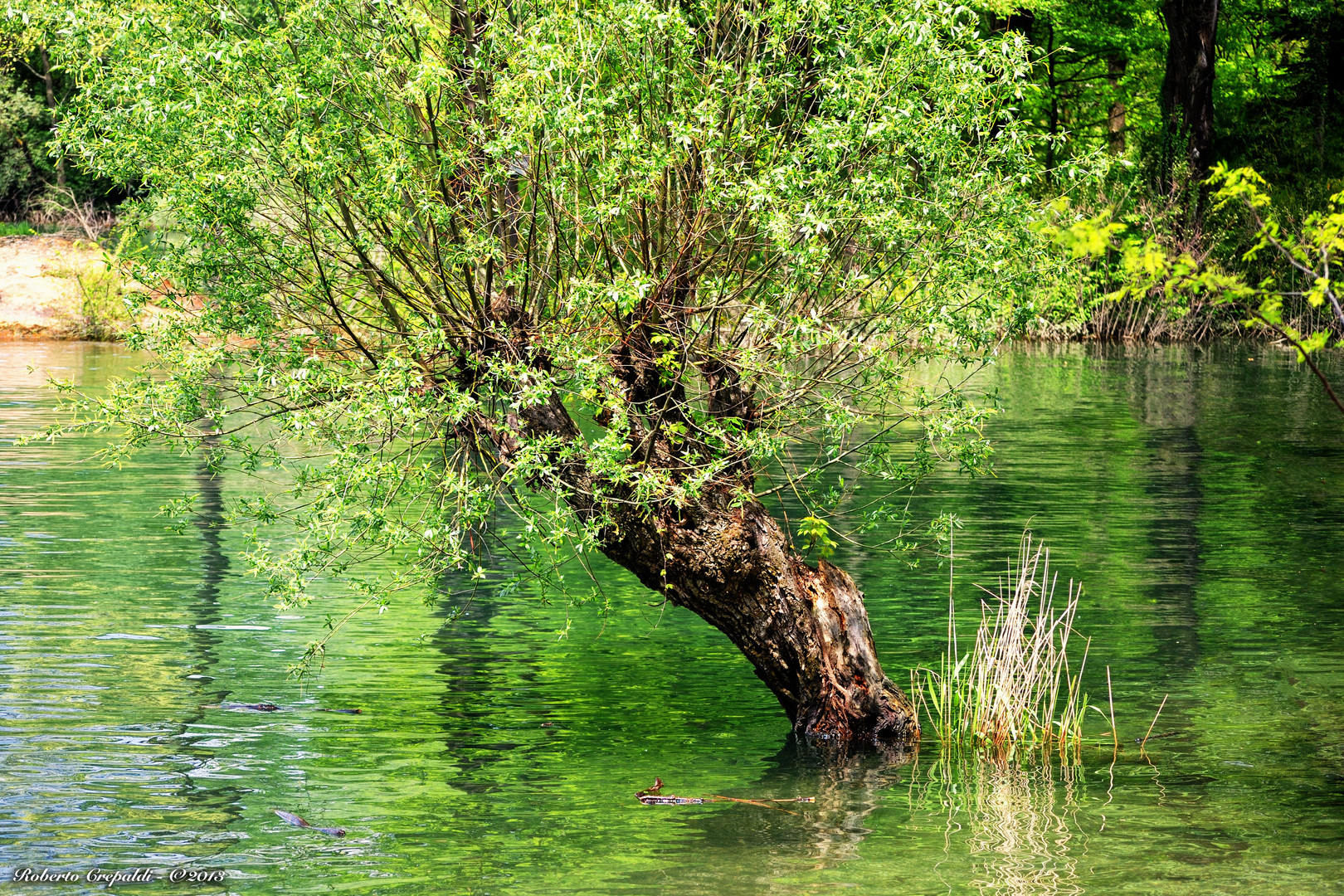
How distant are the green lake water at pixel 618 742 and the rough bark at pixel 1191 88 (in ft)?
82.4

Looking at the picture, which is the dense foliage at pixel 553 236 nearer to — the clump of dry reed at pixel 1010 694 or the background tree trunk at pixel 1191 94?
the clump of dry reed at pixel 1010 694

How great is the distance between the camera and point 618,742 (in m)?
12.1

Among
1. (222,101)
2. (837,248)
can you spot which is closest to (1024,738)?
(837,248)

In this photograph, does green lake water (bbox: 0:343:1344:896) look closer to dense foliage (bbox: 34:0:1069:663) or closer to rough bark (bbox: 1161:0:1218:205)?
dense foliage (bbox: 34:0:1069:663)

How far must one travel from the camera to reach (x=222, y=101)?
10.6 m

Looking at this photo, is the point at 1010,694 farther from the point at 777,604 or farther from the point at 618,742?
the point at 618,742

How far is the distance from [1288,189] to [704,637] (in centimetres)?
3796

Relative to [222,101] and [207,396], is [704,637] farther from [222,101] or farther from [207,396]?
[222,101]

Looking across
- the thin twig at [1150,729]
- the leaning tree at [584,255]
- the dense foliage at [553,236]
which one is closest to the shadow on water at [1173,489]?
the thin twig at [1150,729]

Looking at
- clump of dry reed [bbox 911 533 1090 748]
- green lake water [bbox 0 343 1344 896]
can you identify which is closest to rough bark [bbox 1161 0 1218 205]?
green lake water [bbox 0 343 1344 896]

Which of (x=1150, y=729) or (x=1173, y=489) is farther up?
(x=1173, y=489)

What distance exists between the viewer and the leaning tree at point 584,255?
10.4 metres
